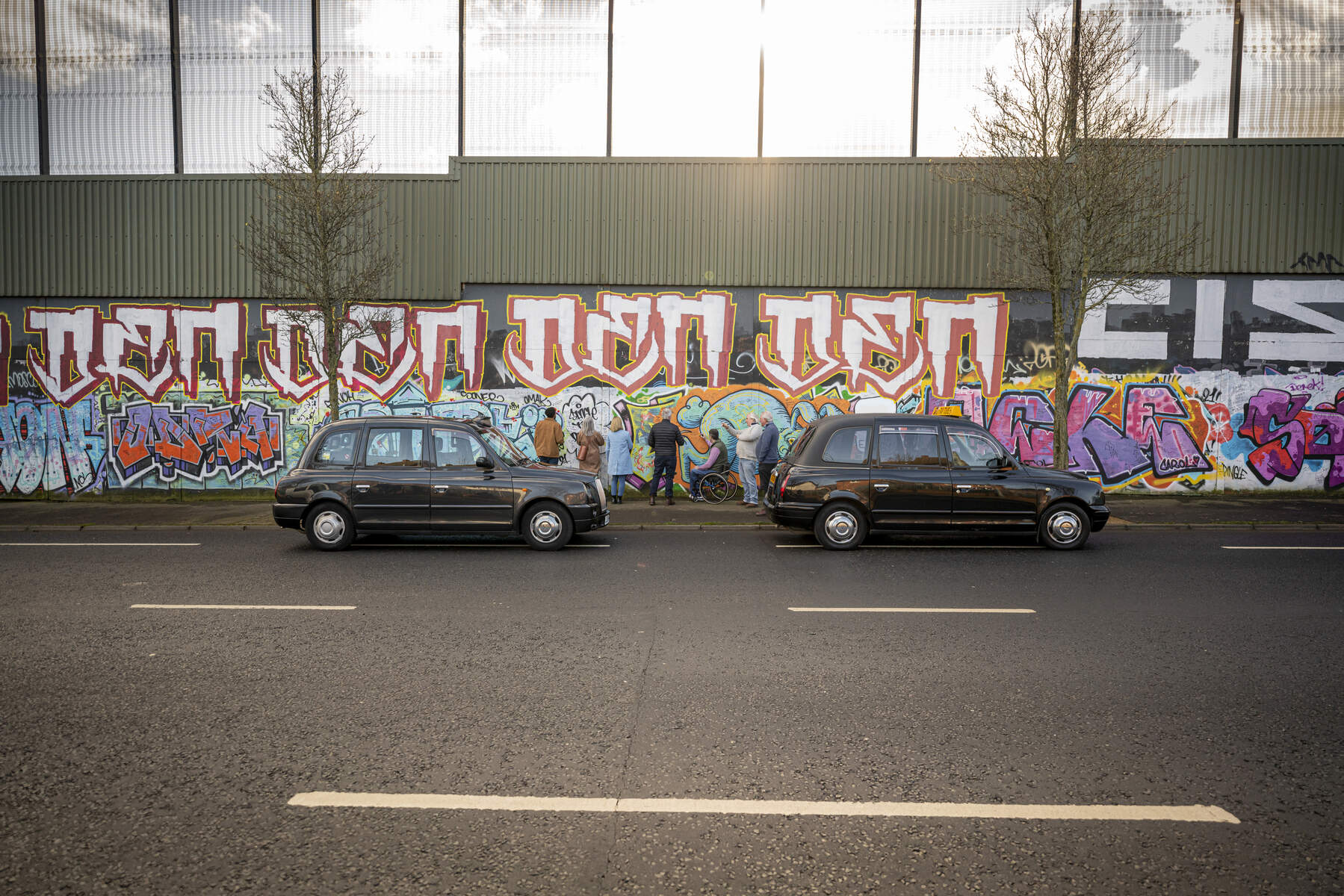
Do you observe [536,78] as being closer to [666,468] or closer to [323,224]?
[323,224]

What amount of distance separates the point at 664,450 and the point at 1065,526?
23.7 feet

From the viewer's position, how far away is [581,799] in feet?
11.7

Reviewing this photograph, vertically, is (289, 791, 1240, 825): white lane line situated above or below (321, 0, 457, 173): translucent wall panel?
below

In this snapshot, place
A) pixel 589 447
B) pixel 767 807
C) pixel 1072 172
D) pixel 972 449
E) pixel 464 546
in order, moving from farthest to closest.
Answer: pixel 589 447 → pixel 1072 172 → pixel 464 546 → pixel 972 449 → pixel 767 807

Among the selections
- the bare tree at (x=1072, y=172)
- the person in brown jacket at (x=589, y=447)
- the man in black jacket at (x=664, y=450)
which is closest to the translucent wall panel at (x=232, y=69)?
the person in brown jacket at (x=589, y=447)

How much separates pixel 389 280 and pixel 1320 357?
61.1ft

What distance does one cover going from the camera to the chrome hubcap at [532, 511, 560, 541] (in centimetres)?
1045

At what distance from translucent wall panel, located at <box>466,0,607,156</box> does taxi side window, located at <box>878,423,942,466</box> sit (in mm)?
9660

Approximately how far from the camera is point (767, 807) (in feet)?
11.5

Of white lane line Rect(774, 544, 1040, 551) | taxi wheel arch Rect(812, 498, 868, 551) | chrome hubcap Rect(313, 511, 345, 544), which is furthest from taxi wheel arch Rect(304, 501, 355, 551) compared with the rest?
taxi wheel arch Rect(812, 498, 868, 551)

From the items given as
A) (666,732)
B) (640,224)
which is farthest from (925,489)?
(640,224)

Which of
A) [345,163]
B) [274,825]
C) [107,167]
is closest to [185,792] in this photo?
[274,825]

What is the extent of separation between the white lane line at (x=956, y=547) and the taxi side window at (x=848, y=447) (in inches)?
46.1

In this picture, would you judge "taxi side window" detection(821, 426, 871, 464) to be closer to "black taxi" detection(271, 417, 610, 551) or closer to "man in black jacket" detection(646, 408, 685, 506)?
"black taxi" detection(271, 417, 610, 551)
